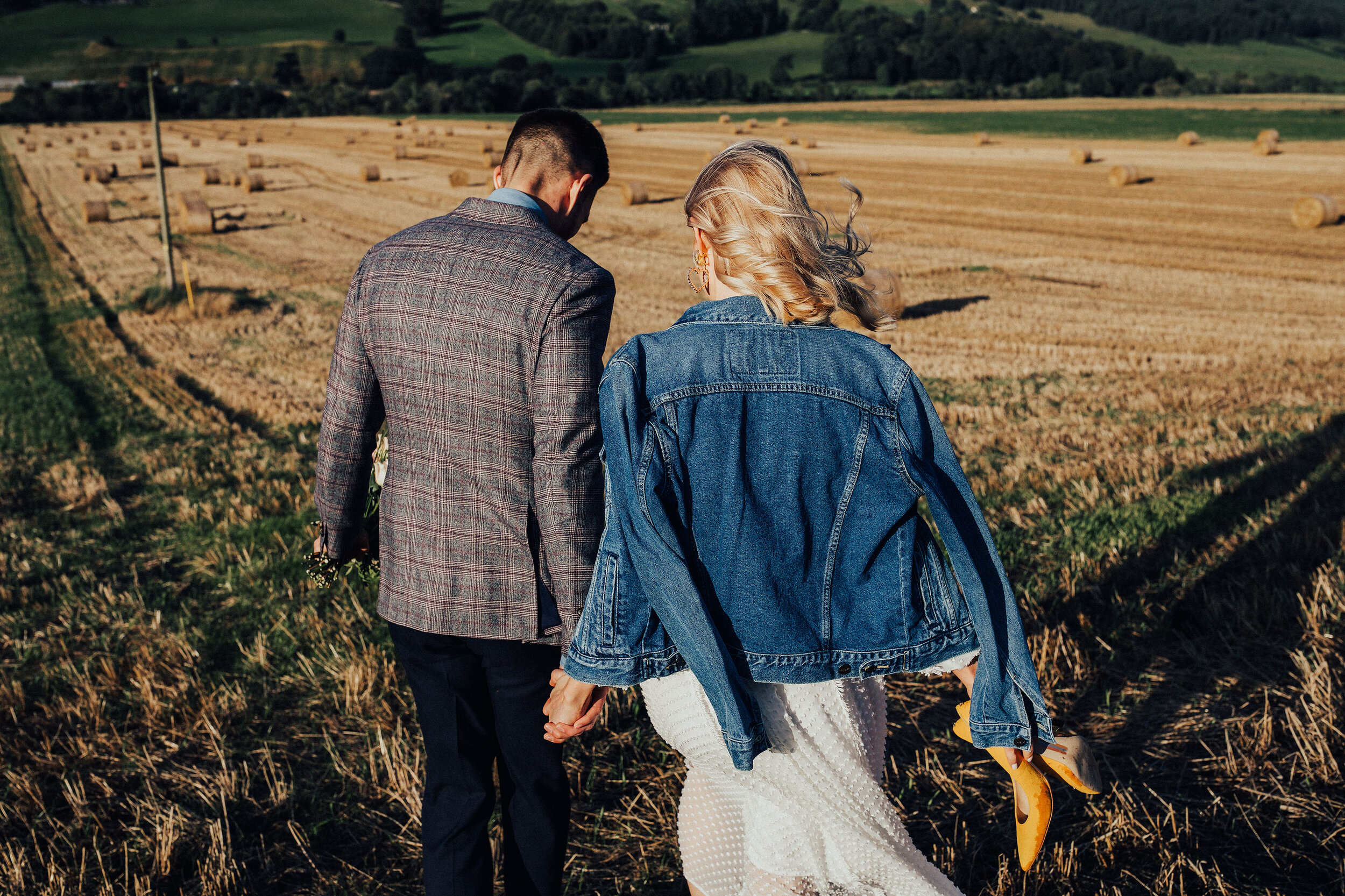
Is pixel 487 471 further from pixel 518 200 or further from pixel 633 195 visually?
pixel 633 195

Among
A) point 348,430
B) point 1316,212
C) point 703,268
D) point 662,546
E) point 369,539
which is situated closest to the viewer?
point 662,546

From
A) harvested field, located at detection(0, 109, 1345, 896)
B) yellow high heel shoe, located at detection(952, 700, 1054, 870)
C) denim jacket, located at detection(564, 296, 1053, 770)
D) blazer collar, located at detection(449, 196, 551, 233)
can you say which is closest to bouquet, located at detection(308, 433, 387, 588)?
blazer collar, located at detection(449, 196, 551, 233)

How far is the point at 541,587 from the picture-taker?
2.47m

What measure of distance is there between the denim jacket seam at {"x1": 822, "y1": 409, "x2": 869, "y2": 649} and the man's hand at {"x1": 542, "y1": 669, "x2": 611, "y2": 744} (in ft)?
1.74

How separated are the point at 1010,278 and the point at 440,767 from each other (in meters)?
14.8

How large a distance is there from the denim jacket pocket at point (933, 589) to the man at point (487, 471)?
2.52 ft

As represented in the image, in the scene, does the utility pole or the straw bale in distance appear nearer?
the utility pole

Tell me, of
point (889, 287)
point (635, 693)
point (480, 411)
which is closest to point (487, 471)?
point (480, 411)

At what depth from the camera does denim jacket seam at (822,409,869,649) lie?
6.79ft

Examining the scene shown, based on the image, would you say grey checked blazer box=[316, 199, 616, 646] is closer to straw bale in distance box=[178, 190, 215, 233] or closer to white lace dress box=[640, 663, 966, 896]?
white lace dress box=[640, 663, 966, 896]

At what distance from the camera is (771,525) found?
6.77ft

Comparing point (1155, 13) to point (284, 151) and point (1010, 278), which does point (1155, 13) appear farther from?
point (1010, 278)

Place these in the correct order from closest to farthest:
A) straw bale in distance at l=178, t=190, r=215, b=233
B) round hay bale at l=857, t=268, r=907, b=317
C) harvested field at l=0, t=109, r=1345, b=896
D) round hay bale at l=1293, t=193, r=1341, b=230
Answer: harvested field at l=0, t=109, r=1345, b=896 → round hay bale at l=857, t=268, r=907, b=317 → round hay bale at l=1293, t=193, r=1341, b=230 → straw bale in distance at l=178, t=190, r=215, b=233

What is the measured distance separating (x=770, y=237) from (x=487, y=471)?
0.90 m
